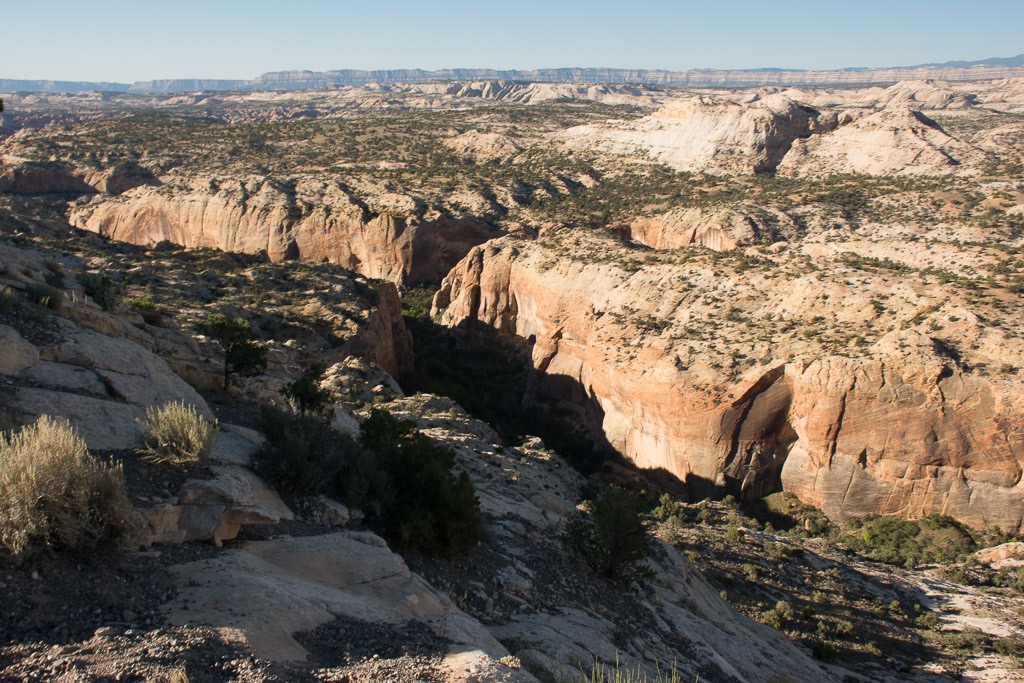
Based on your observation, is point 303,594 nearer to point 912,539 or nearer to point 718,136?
point 912,539

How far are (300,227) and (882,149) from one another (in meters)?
41.1

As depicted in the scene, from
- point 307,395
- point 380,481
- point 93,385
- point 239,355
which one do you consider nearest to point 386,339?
point 239,355

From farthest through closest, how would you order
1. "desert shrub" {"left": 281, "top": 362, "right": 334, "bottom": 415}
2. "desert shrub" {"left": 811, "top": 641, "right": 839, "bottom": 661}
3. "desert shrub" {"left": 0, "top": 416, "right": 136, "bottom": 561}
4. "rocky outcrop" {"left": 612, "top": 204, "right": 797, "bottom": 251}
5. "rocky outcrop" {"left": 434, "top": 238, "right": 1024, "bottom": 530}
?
1. "rocky outcrop" {"left": 612, "top": 204, "right": 797, "bottom": 251}
2. "rocky outcrop" {"left": 434, "top": 238, "right": 1024, "bottom": 530}
3. "desert shrub" {"left": 811, "top": 641, "right": 839, "bottom": 661}
4. "desert shrub" {"left": 281, "top": 362, "right": 334, "bottom": 415}
5. "desert shrub" {"left": 0, "top": 416, "right": 136, "bottom": 561}

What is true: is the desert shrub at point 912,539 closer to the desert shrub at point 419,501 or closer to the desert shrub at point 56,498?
the desert shrub at point 419,501

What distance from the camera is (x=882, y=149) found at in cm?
5228

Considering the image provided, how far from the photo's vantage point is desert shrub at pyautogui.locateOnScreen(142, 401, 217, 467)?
8.36m

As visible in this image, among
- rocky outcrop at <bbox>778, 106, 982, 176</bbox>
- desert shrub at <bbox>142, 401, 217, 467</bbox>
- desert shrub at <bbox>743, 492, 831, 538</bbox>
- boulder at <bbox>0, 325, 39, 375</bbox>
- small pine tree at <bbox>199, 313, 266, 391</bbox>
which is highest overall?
rocky outcrop at <bbox>778, 106, 982, 176</bbox>

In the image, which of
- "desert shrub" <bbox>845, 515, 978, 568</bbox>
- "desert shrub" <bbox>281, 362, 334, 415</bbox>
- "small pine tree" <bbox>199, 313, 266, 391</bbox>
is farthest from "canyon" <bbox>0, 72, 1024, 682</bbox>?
"desert shrub" <bbox>281, 362, 334, 415</bbox>

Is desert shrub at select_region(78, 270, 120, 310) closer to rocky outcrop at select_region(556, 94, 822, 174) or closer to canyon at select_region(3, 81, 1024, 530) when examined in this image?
canyon at select_region(3, 81, 1024, 530)

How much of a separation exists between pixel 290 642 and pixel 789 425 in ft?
71.1

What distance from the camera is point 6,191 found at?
55000mm

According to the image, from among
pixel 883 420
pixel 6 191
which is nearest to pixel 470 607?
pixel 883 420

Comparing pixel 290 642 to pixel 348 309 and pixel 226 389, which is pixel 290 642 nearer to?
pixel 226 389

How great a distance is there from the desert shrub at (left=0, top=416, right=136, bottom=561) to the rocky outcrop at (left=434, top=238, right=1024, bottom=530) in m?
20.8
